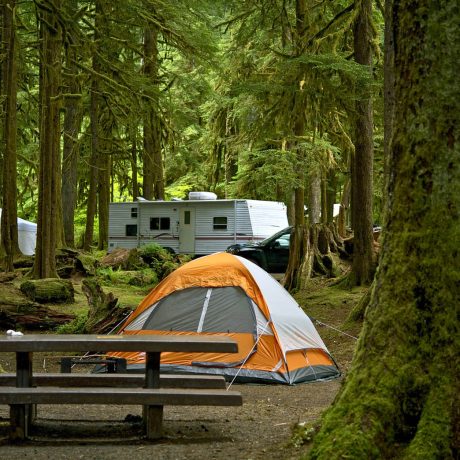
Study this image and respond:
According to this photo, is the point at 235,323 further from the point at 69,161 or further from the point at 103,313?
the point at 69,161

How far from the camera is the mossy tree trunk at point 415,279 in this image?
167 inches

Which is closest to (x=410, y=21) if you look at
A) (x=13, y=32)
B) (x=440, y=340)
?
(x=440, y=340)

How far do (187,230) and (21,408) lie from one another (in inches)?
845

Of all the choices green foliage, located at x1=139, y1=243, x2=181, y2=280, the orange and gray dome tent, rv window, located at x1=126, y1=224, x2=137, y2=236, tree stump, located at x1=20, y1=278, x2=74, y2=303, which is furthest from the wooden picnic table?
rv window, located at x1=126, y1=224, x2=137, y2=236

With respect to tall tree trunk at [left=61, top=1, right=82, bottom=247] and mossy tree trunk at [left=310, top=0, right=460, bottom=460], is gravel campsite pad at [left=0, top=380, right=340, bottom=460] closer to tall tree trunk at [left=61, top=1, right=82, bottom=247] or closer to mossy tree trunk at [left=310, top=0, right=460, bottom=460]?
mossy tree trunk at [left=310, top=0, right=460, bottom=460]

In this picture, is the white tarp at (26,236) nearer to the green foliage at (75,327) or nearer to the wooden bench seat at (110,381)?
the green foliage at (75,327)

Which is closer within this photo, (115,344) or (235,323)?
(115,344)

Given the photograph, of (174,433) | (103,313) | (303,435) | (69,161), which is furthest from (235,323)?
(69,161)

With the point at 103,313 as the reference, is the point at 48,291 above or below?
below

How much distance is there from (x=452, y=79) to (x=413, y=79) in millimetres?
215

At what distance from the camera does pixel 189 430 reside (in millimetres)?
5961

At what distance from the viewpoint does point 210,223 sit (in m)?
26.4

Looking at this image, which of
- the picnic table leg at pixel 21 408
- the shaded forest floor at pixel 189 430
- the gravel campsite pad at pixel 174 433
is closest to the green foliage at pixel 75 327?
the shaded forest floor at pixel 189 430

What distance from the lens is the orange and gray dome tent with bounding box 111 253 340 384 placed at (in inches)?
366
